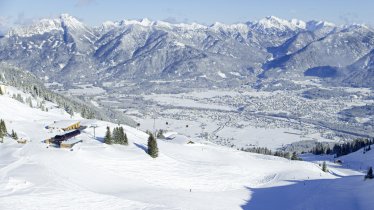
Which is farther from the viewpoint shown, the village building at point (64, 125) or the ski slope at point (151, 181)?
the village building at point (64, 125)

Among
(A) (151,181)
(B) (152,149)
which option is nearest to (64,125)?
(B) (152,149)

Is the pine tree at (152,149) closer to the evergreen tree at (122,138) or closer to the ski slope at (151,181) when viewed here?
the ski slope at (151,181)

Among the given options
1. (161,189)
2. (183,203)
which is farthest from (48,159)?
(183,203)

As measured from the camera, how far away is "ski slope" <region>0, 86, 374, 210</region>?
50.5 m

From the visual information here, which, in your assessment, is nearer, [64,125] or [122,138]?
[122,138]

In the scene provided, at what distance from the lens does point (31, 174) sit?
5734cm

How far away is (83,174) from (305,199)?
2851 cm

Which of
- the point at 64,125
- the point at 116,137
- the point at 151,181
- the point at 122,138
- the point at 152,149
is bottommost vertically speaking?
the point at 151,181

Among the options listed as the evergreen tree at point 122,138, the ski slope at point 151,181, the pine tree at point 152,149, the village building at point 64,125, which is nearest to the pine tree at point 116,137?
the evergreen tree at point 122,138

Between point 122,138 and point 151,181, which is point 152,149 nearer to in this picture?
point 122,138

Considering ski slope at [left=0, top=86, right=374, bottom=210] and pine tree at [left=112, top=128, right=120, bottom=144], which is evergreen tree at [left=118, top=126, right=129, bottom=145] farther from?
ski slope at [left=0, top=86, right=374, bottom=210]

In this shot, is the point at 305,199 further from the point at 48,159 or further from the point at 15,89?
the point at 15,89

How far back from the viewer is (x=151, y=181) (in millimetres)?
65562

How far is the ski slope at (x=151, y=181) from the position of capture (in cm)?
5053
